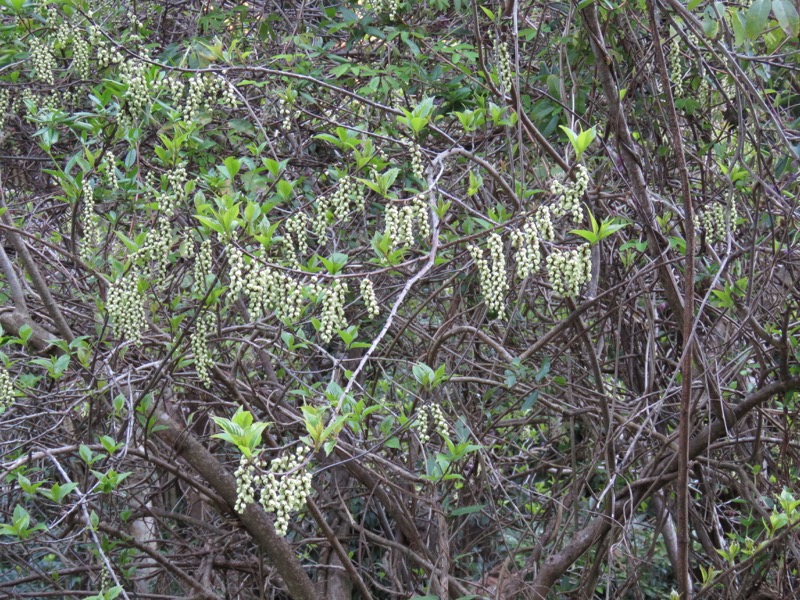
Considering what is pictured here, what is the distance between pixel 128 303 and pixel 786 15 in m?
2.10

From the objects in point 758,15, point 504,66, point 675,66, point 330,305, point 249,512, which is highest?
point 758,15

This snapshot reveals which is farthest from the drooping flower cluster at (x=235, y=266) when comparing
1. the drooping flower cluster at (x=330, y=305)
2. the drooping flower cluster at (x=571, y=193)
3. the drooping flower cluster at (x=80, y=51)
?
the drooping flower cluster at (x=80, y=51)

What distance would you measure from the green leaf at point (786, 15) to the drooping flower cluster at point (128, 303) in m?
2.04

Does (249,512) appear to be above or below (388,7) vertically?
below

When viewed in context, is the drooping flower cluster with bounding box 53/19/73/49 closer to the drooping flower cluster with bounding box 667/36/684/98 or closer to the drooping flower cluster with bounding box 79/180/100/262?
the drooping flower cluster with bounding box 79/180/100/262

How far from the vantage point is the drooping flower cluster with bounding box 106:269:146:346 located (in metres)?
2.95

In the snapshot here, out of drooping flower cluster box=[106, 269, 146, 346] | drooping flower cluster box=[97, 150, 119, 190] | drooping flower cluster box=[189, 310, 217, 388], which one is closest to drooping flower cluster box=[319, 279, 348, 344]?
drooping flower cluster box=[189, 310, 217, 388]

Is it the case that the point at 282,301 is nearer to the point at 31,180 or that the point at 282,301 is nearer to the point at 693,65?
the point at 693,65

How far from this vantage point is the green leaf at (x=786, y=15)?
202 centimetres

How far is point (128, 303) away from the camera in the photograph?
2955mm

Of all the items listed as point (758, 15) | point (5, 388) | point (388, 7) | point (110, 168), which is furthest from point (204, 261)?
point (758, 15)

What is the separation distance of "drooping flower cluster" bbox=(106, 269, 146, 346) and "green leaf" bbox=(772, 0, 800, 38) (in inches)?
80.4

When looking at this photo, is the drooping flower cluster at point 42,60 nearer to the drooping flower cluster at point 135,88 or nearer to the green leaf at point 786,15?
the drooping flower cluster at point 135,88

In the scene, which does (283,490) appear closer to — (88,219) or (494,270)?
(494,270)
